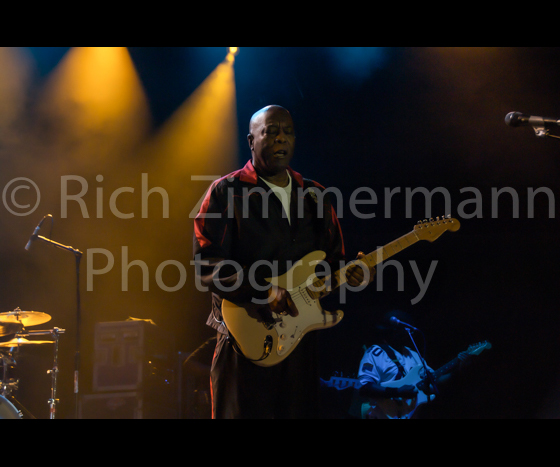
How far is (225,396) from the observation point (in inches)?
91.2

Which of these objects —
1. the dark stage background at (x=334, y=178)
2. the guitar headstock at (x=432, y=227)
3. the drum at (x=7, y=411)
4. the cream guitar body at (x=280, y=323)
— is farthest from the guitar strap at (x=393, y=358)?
the drum at (x=7, y=411)

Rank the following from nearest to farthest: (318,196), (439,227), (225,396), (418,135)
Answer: (225,396) < (318,196) < (439,227) < (418,135)

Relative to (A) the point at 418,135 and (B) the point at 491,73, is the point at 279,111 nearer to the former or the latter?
(A) the point at 418,135

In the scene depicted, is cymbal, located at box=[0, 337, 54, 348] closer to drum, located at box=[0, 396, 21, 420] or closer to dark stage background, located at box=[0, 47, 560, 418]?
dark stage background, located at box=[0, 47, 560, 418]

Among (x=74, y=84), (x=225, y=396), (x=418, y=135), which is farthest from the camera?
(x=74, y=84)

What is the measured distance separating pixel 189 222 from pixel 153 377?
5.77 feet

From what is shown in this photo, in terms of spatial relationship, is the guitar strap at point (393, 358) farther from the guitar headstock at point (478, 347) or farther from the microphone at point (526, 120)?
the microphone at point (526, 120)

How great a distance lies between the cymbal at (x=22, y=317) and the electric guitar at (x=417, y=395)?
3.38m

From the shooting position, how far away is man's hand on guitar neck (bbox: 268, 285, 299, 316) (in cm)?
230

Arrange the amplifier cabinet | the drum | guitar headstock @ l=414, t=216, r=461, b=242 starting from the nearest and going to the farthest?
guitar headstock @ l=414, t=216, r=461, b=242
the drum
the amplifier cabinet

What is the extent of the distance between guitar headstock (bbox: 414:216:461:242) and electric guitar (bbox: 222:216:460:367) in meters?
0.49

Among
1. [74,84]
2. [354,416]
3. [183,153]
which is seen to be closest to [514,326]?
[354,416]

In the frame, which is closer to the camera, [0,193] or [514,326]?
[514,326]

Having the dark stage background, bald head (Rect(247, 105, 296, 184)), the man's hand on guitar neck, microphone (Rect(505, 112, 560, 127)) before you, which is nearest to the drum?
the dark stage background
